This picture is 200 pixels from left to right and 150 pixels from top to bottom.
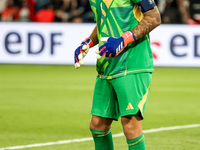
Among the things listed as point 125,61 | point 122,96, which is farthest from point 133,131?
point 125,61

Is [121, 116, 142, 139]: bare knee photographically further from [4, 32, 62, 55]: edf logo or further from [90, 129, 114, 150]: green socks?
[4, 32, 62, 55]: edf logo

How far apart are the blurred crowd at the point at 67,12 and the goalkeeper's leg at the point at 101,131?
425 inches

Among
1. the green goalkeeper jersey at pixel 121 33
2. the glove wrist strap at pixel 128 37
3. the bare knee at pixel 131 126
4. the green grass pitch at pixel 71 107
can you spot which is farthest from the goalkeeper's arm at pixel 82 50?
the green grass pitch at pixel 71 107

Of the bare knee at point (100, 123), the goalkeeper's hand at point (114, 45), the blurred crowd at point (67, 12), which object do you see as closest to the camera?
the goalkeeper's hand at point (114, 45)

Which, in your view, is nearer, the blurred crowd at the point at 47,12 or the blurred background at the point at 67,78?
the blurred background at the point at 67,78

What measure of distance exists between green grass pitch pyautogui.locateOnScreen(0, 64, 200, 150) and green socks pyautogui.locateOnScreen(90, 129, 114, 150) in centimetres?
126

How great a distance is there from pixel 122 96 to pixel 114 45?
1.50 feet

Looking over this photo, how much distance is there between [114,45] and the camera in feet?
12.2

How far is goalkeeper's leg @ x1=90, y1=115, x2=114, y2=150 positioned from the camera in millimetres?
4129

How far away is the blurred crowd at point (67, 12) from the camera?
49.8ft

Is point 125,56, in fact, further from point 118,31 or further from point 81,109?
point 81,109

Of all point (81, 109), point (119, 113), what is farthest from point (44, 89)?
point (119, 113)

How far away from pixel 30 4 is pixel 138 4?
12869 mm

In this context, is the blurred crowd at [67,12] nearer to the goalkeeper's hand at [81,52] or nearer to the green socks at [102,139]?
the goalkeeper's hand at [81,52]
